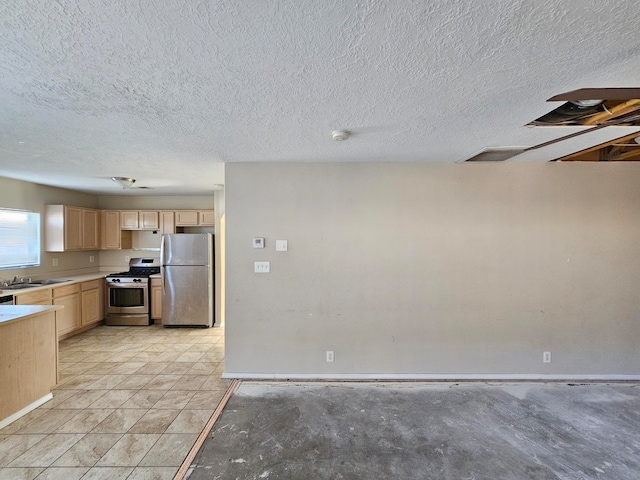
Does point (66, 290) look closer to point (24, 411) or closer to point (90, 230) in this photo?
point (90, 230)

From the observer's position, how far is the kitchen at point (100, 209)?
13.8 ft

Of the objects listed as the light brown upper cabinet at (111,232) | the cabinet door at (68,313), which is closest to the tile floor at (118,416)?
the cabinet door at (68,313)

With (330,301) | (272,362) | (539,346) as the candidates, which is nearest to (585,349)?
(539,346)

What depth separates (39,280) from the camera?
4.29 m

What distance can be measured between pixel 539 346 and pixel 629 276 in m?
1.21

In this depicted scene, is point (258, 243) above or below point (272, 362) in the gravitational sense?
above

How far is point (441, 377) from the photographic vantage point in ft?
10.1

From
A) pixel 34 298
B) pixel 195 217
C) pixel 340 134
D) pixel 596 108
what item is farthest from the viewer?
pixel 195 217

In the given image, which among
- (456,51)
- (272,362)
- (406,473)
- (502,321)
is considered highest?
(456,51)

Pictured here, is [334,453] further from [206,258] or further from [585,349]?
[206,258]

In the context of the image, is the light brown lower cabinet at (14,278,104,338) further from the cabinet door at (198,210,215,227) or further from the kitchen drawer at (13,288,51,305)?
the cabinet door at (198,210,215,227)

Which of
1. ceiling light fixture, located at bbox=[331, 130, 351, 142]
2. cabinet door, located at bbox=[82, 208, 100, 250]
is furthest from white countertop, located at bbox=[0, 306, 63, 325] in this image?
ceiling light fixture, located at bbox=[331, 130, 351, 142]

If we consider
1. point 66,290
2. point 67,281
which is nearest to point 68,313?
point 66,290

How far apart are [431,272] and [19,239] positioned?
572 cm
